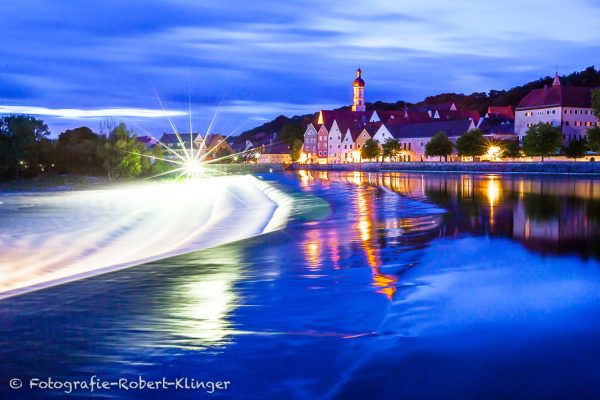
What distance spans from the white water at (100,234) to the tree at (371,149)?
64.4 metres

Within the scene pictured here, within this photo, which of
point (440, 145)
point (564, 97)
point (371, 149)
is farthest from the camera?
point (371, 149)

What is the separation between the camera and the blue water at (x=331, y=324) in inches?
224

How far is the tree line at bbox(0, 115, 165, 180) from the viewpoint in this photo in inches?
2088

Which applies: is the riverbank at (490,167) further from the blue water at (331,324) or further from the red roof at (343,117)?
the blue water at (331,324)

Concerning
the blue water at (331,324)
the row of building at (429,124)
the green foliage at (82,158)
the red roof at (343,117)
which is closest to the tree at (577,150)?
the row of building at (429,124)

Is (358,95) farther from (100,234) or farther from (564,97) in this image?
(100,234)

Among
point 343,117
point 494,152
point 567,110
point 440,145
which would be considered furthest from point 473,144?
point 343,117

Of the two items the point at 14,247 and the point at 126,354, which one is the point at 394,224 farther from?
the point at 126,354

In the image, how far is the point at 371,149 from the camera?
9469 cm

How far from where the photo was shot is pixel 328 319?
24.9 feet

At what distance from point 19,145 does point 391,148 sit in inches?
2192

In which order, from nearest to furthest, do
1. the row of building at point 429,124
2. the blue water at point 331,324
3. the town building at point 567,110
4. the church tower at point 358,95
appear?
the blue water at point 331,324
the town building at point 567,110
the row of building at point 429,124
the church tower at point 358,95

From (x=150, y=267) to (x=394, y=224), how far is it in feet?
30.2

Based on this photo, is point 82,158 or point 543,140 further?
point 543,140
